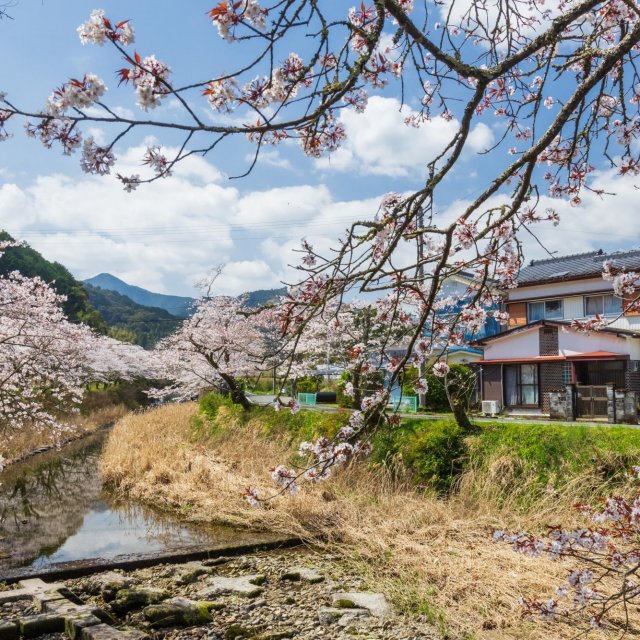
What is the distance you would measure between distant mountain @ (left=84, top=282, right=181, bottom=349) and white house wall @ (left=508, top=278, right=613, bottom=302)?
45504 millimetres

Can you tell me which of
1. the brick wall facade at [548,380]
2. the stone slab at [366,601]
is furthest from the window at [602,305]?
the stone slab at [366,601]

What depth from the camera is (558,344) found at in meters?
19.1

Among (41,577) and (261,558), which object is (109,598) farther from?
(261,558)

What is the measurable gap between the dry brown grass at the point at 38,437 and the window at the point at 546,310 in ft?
53.2

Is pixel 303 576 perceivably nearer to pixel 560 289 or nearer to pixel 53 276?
pixel 560 289

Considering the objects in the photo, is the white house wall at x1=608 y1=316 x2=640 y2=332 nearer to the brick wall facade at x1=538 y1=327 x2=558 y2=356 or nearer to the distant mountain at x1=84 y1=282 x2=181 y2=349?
the brick wall facade at x1=538 y1=327 x2=558 y2=356

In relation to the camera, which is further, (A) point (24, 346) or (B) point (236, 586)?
(A) point (24, 346)

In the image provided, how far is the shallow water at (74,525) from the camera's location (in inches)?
333

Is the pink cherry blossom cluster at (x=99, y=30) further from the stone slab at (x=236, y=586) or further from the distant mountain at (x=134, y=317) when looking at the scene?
the distant mountain at (x=134, y=317)

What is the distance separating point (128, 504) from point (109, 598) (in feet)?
18.5

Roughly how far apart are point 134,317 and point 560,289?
202 ft

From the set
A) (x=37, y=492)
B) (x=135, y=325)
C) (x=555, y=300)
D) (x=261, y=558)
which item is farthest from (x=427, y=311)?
(x=135, y=325)

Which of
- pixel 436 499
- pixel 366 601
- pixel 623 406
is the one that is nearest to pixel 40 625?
pixel 366 601

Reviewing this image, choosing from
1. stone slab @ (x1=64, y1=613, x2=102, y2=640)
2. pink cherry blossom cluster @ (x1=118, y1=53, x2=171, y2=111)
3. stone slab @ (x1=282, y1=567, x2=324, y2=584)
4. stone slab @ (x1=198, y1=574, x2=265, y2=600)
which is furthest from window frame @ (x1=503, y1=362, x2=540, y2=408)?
pink cherry blossom cluster @ (x1=118, y1=53, x2=171, y2=111)
